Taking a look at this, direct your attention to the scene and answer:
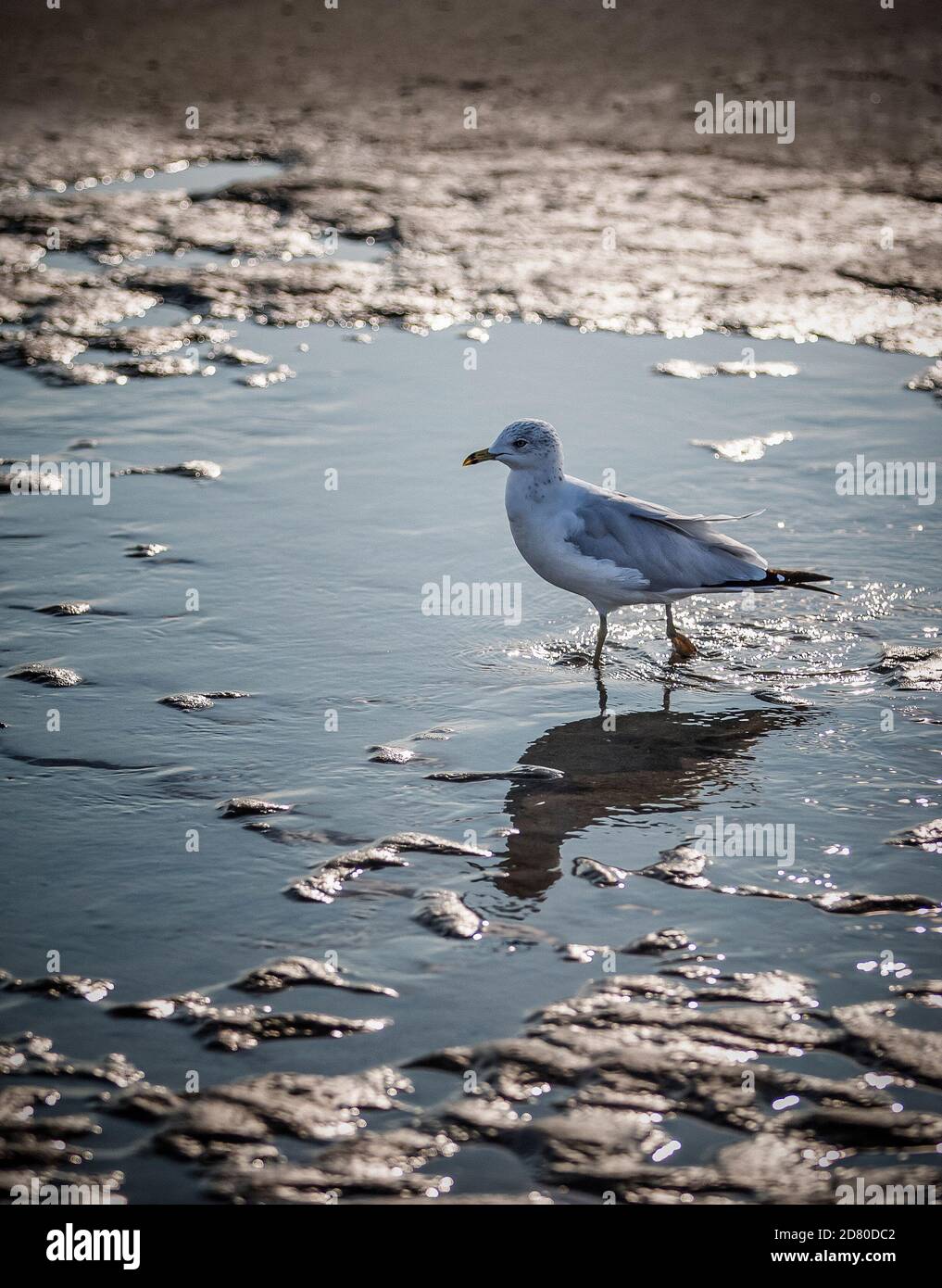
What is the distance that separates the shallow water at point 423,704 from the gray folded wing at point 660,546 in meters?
0.41

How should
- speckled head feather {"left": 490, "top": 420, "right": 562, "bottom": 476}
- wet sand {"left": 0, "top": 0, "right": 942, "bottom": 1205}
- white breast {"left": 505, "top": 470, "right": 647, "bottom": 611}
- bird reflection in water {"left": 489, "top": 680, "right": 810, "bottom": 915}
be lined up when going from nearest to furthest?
wet sand {"left": 0, "top": 0, "right": 942, "bottom": 1205} → bird reflection in water {"left": 489, "top": 680, "right": 810, "bottom": 915} → white breast {"left": 505, "top": 470, "right": 647, "bottom": 611} → speckled head feather {"left": 490, "top": 420, "right": 562, "bottom": 476}

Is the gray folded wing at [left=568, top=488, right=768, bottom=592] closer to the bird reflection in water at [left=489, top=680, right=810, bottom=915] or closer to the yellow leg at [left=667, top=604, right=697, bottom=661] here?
the yellow leg at [left=667, top=604, right=697, bottom=661]

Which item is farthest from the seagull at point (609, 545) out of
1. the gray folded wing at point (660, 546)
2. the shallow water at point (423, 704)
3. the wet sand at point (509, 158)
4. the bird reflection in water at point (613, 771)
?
the wet sand at point (509, 158)

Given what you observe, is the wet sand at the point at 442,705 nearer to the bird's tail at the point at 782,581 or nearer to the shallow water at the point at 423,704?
the shallow water at the point at 423,704

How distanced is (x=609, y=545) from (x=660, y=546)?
24 centimetres

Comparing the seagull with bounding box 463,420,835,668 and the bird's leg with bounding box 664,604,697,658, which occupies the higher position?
the seagull with bounding box 463,420,835,668

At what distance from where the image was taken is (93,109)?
14.9 m

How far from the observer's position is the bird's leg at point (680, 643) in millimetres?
6781

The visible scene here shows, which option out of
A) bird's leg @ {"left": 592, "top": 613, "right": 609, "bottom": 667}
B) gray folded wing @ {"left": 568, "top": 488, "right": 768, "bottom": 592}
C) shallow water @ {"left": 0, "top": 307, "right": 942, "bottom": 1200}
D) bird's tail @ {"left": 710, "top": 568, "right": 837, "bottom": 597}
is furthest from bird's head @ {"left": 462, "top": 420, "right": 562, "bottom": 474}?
bird's tail @ {"left": 710, "top": 568, "right": 837, "bottom": 597}

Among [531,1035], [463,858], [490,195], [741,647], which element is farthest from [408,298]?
[531,1035]

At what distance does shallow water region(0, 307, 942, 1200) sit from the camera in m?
4.62

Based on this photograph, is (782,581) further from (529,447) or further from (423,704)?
(423,704)

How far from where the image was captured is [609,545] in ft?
21.7

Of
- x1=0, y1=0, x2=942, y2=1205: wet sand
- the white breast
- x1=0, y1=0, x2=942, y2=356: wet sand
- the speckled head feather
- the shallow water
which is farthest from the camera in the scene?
x1=0, y1=0, x2=942, y2=356: wet sand
